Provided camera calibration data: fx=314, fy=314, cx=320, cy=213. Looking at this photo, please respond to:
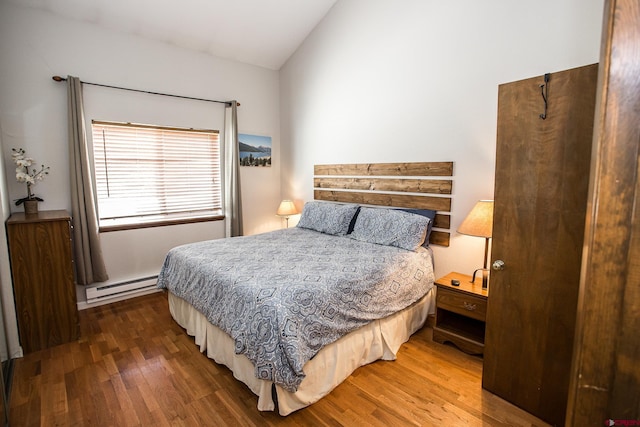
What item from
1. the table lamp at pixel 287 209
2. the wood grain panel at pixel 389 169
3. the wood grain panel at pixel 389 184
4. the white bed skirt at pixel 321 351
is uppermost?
the wood grain panel at pixel 389 169

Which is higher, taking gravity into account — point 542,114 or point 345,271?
point 542,114

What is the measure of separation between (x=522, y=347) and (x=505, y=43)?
2.17 m

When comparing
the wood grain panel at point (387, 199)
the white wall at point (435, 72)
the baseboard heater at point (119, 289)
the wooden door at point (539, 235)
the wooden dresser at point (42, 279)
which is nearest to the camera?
the wooden door at point (539, 235)

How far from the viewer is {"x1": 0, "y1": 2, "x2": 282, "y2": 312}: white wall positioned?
110 inches

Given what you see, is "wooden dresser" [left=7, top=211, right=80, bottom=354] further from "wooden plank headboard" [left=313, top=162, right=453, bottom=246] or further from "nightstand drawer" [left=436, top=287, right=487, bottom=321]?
"nightstand drawer" [left=436, top=287, right=487, bottom=321]

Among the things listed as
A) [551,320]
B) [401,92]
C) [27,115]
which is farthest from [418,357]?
[27,115]

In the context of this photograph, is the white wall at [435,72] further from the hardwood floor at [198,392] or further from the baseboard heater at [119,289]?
the baseboard heater at [119,289]

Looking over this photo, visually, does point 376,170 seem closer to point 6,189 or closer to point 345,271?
point 345,271

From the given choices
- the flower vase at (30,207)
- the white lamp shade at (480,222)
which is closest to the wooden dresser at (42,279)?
the flower vase at (30,207)

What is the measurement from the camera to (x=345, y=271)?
85.5 inches

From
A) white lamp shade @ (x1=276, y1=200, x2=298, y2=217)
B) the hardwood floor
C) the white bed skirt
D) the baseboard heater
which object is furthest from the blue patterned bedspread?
white lamp shade @ (x1=276, y1=200, x2=298, y2=217)

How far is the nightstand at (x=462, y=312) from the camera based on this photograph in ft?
7.50

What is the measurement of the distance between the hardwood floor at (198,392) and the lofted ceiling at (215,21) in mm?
3002

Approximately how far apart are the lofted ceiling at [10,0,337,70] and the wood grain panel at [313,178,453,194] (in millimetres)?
1852
